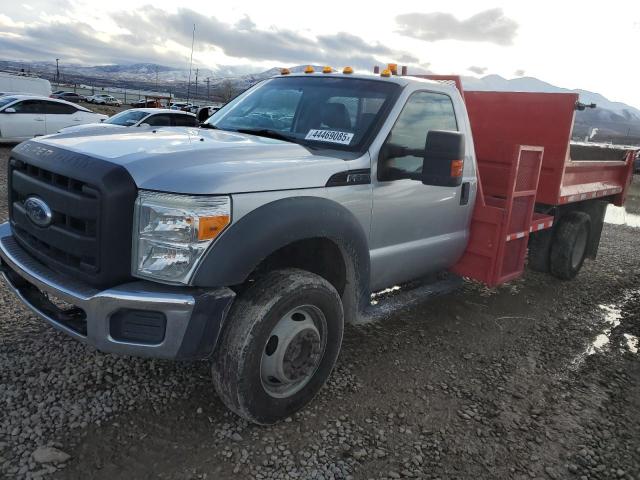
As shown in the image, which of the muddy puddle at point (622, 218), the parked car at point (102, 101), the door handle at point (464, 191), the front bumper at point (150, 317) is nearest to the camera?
the front bumper at point (150, 317)

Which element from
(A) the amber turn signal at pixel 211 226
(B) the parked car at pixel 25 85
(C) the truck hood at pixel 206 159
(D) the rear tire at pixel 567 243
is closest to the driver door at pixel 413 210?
(C) the truck hood at pixel 206 159

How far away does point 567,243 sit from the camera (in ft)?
19.3

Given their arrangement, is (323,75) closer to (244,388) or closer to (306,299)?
(306,299)

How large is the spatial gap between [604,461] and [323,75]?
3.15m

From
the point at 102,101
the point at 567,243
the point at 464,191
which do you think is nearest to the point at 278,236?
the point at 464,191

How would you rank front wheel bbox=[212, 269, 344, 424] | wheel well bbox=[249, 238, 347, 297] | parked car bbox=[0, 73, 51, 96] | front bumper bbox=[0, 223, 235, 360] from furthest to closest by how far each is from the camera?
parked car bbox=[0, 73, 51, 96] → wheel well bbox=[249, 238, 347, 297] → front wheel bbox=[212, 269, 344, 424] → front bumper bbox=[0, 223, 235, 360]

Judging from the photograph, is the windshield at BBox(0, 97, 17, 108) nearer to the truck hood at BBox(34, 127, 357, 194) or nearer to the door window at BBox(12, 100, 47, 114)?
the door window at BBox(12, 100, 47, 114)

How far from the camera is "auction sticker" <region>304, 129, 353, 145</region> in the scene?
3371 mm

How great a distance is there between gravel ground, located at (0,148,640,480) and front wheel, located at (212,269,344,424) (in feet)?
0.62

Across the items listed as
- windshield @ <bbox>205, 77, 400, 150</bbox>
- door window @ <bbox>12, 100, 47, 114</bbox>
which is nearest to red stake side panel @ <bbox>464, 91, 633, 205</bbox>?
windshield @ <bbox>205, 77, 400, 150</bbox>

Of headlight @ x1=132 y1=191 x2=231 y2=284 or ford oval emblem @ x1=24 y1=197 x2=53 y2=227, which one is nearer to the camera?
headlight @ x1=132 y1=191 x2=231 y2=284

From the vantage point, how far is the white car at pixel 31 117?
44.1ft

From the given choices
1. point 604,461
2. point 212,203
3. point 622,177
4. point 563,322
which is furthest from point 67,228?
point 622,177

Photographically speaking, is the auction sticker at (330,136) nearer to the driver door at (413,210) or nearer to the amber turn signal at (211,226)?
the driver door at (413,210)
